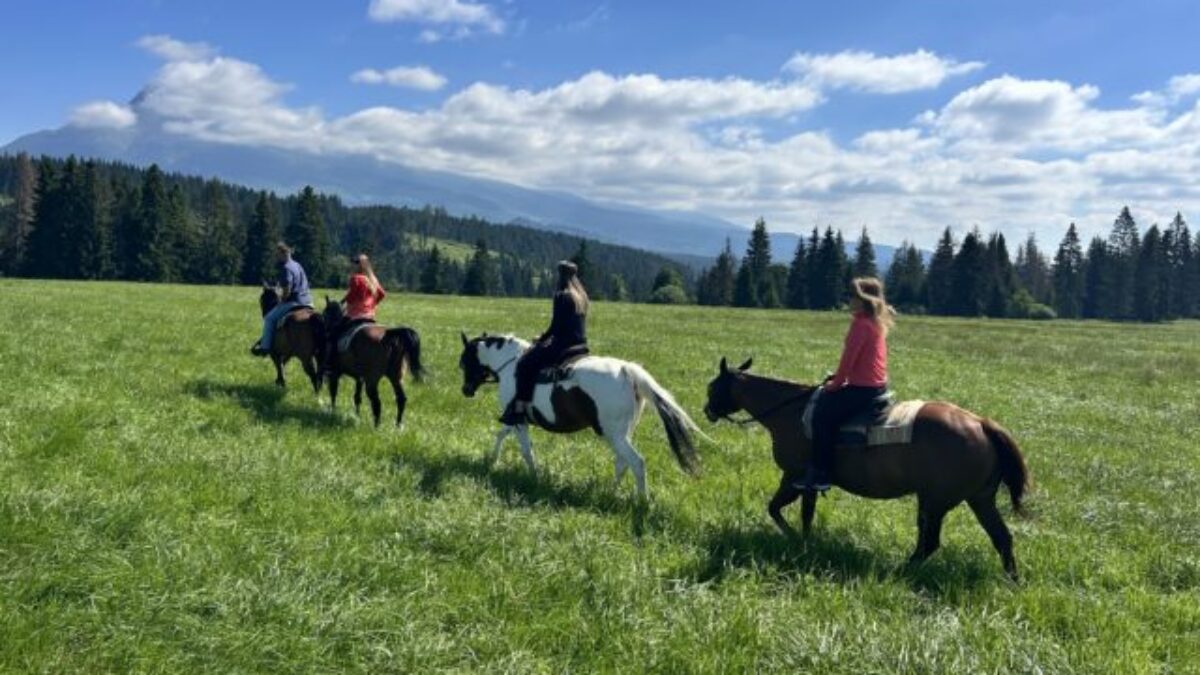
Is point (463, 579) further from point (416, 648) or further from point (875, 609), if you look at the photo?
point (875, 609)

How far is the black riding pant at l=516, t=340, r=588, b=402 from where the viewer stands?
1191 centimetres

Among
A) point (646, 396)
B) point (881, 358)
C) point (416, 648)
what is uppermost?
point (881, 358)

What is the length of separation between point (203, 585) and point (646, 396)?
601 cm

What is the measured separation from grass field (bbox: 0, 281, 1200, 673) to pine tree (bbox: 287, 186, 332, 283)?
278ft

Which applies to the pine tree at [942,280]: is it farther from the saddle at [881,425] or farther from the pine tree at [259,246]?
the saddle at [881,425]

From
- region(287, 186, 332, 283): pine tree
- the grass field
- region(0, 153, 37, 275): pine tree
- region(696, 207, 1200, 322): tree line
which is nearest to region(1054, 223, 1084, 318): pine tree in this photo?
region(696, 207, 1200, 322): tree line

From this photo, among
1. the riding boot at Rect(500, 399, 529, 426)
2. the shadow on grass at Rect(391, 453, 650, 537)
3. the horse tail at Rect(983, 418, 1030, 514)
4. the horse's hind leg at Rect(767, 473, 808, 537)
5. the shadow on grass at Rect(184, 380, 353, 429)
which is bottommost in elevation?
the shadow on grass at Rect(391, 453, 650, 537)

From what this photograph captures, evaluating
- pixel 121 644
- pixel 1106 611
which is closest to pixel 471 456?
pixel 121 644

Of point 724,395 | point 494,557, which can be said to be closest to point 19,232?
point 724,395

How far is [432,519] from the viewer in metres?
8.56

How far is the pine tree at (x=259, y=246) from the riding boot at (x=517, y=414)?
93.7m

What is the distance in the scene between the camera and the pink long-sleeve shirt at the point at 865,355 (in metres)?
8.91

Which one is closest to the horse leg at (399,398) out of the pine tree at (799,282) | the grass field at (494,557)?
the grass field at (494,557)

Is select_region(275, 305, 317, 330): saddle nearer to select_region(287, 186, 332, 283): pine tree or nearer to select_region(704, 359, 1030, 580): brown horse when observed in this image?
select_region(704, 359, 1030, 580): brown horse
